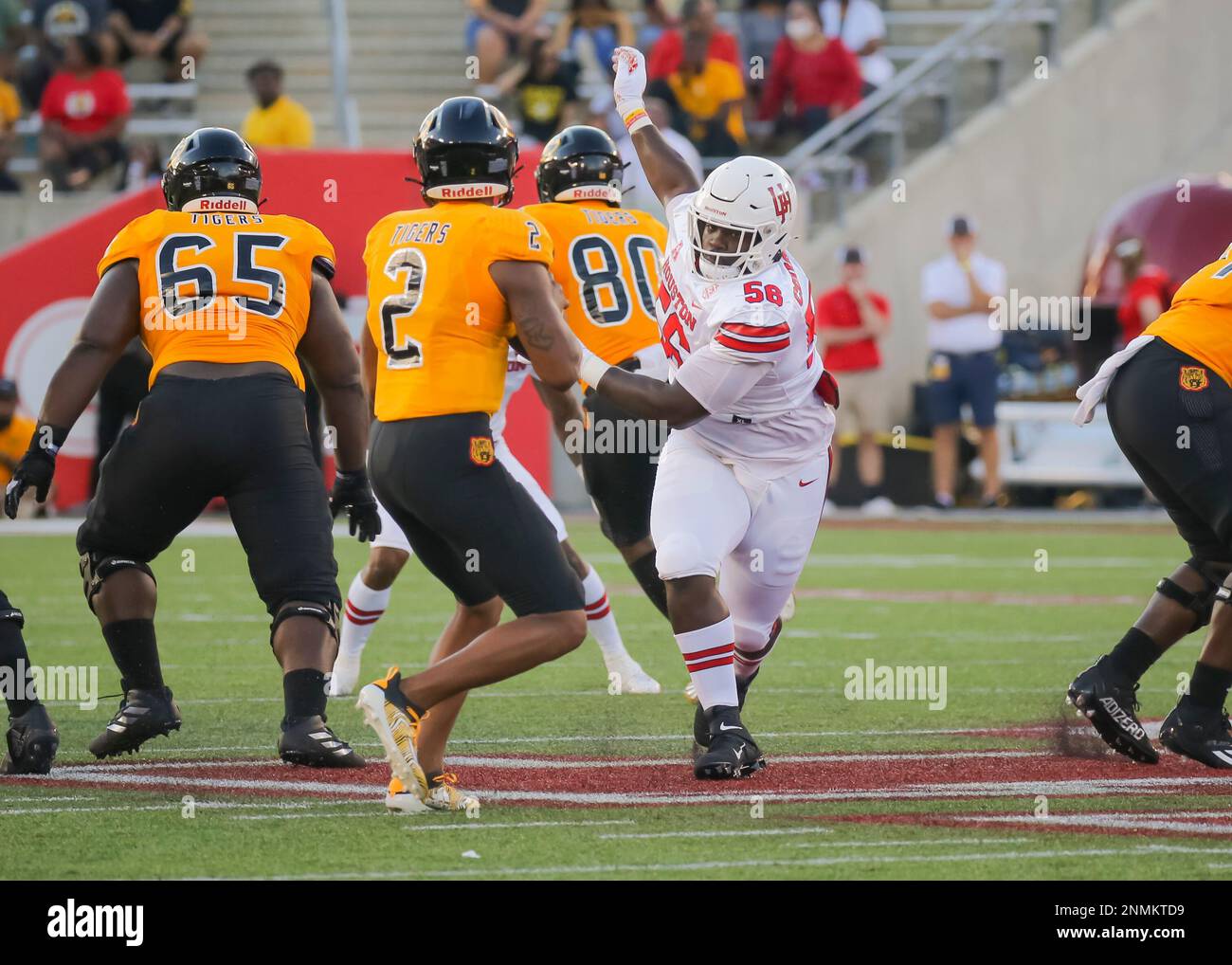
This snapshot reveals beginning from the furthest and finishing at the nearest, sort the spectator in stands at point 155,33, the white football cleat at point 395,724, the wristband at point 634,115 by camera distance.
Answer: the spectator in stands at point 155,33
the wristband at point 634,115
the white football cleat at point 395,724

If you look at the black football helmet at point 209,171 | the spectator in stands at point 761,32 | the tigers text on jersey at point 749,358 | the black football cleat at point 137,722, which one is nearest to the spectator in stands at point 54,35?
the spectator in stands at point 761,32

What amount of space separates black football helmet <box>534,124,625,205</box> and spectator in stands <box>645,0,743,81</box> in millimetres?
9311

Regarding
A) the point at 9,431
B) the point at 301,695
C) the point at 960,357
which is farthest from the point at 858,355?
the point at 301,695

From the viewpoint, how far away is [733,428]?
6270 millimetres

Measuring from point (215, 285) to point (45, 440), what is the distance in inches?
27.2

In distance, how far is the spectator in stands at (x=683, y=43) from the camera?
1730 centimetres

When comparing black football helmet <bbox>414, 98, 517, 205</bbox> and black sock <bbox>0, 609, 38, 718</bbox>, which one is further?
black sock <bbox>0, 609, 38, 718</bbox>

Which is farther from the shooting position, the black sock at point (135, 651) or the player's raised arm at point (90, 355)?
the black sock at point (135, 651)

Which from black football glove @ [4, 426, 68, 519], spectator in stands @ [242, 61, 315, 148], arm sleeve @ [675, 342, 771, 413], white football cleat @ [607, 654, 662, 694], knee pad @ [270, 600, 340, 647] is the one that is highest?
spectator in stands @ [242, 61, 315, 148]

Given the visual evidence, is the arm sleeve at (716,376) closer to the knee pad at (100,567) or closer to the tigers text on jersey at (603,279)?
the knee pad at (100,567)

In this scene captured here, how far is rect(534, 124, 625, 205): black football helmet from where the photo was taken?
320 inches

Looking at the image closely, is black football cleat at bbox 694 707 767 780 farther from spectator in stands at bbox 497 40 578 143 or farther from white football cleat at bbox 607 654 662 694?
spectator in stands at bbox 497 40 578 143

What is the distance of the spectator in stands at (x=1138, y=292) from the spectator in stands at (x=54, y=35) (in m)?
9.02

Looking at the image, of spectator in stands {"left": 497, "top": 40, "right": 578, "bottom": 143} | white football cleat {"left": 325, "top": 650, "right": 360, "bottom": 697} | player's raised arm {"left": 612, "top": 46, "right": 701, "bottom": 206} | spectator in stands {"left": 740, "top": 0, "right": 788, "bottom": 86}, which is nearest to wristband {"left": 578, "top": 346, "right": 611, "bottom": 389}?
player's raised arm {"left": 612, "top": 46, "right": 701, "bottom": 206}
